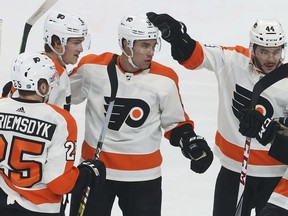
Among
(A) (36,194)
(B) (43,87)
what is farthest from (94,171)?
(B) (43,87)

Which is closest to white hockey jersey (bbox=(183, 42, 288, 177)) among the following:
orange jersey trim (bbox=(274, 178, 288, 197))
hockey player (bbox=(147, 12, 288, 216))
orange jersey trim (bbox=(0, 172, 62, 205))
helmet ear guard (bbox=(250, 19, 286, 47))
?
hockey player (bbox=(147, 12, 288, 216))

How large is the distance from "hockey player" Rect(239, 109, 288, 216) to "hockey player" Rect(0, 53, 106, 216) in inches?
28.8

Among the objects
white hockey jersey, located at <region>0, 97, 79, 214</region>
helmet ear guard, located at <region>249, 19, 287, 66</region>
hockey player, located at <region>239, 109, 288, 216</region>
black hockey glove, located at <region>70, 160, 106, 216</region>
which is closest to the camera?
white hockey jersey, located at <region>0, 97, 79, 214</region>

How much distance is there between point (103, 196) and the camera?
3795 mm

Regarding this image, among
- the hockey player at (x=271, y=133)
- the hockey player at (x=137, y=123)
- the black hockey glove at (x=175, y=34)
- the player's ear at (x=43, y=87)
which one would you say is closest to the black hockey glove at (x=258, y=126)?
the hockey player at (x=271, y=133)

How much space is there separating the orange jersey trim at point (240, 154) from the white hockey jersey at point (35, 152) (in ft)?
2.74

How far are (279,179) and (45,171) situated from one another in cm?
107

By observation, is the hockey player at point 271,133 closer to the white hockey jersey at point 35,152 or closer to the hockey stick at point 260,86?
the hockey stick at point 260,86

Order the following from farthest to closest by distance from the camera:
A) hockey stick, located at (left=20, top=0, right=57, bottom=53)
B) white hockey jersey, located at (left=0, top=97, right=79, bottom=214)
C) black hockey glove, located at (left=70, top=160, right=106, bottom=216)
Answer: hockey stick, located at (left=20, top=0, right=57, bottom=53)
black hockey glove, located at (left=70, top=160, right=106, bottom=216)
white hockey jersey, located at (left=0, top=97, right=79, bottom=214)

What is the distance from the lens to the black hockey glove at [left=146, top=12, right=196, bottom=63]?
148 inches

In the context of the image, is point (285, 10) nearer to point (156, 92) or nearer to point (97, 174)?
point (156, 92)

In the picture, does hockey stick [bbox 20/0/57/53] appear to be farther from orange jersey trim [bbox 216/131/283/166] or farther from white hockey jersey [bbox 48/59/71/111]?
orange jersey trim [bbox 216/131/283/166]

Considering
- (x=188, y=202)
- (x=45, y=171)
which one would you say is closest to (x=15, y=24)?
(x=188, y=202)

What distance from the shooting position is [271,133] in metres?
3.58
